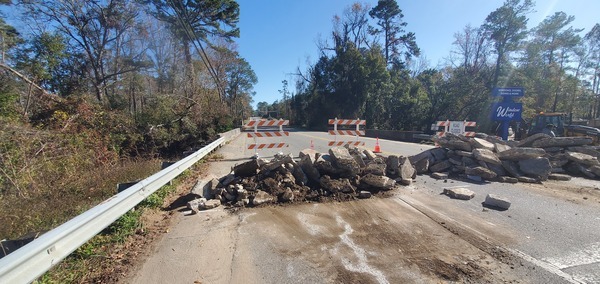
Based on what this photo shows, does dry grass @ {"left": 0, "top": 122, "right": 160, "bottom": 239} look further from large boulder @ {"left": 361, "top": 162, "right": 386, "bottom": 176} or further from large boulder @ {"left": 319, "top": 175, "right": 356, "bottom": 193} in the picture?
large boulder @ {"left": 361, "top": 162, "right": 386, "bottom": 176}

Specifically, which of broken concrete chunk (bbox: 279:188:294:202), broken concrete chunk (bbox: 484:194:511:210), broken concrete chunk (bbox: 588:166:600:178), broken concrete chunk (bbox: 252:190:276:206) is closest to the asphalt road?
broken concrete chunk (bbox: 484:194:511:210)

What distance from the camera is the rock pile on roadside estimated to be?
7.57 m

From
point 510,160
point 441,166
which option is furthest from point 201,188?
point 510,160

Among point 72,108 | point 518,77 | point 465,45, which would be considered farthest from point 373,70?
point 72,108

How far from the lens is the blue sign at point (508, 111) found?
55.6ft

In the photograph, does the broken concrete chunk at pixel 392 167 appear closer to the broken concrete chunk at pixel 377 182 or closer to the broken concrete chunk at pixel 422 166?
the broken concrete chunk at pixel 377 182

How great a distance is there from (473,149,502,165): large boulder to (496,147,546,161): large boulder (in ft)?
1.14

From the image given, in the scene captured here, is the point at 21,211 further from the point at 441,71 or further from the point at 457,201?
the point at 441,71

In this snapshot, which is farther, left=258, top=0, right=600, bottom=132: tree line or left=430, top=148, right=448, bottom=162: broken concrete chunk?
left=258, top=0, right=600, bottom=132: tree line

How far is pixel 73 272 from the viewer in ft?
10.0

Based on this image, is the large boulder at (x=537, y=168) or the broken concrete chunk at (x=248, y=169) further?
the large boulder at (x=537, y=168)

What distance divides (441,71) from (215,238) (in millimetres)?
41627

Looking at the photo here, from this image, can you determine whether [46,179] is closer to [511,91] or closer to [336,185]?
[336,185]

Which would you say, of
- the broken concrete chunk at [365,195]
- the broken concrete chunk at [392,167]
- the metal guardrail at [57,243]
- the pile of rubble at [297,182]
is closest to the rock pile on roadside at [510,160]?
the broken concrete chunk at [392,167]
